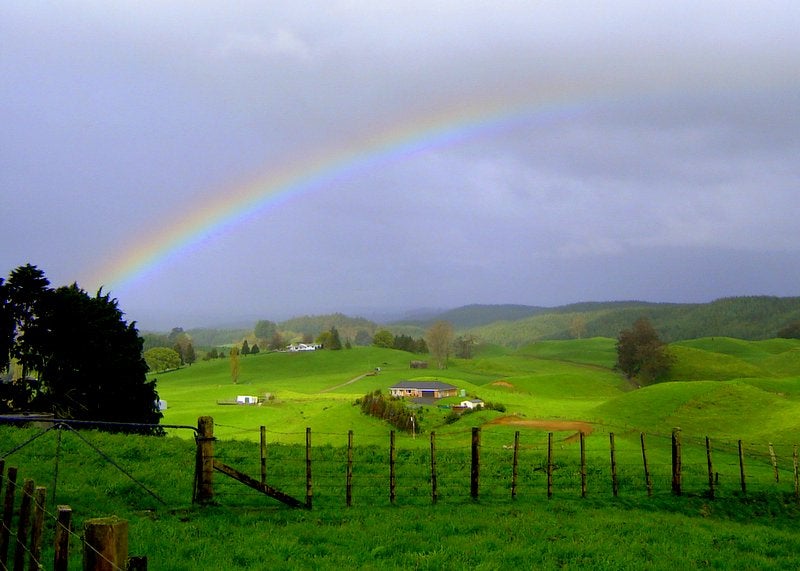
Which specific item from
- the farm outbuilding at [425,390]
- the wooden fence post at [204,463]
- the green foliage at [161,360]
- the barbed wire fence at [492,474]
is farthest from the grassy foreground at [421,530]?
the green foliage at [161,360]

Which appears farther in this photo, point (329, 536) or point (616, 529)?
point (616, 529)

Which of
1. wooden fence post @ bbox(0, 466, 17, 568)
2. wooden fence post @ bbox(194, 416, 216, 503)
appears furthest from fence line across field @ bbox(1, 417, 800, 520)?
wooden fence post @ bbox(0, 466, 17, 568)

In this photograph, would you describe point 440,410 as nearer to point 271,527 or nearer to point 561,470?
point 561,470

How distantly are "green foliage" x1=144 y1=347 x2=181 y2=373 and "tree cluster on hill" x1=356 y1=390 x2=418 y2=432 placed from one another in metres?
141

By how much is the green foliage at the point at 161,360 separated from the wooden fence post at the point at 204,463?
191021 mm

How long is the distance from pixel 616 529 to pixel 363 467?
13.0 meters

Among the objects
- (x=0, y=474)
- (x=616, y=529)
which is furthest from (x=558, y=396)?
(x=0, y=474)

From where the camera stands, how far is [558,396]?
102812mm

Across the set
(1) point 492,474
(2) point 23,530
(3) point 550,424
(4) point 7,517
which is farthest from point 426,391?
(2) point 23,530

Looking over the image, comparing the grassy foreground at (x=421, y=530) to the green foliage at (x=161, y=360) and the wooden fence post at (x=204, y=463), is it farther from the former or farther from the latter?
the green foliage at (x=161, y=360)

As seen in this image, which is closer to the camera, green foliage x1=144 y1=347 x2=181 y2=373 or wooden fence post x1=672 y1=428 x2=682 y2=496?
wooden fence post x1=672 y1=428 x2=682 y2=496

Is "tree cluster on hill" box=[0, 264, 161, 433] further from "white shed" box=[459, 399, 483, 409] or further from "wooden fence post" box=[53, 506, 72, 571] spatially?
"white shed" box=[459, 399, 483, 409]

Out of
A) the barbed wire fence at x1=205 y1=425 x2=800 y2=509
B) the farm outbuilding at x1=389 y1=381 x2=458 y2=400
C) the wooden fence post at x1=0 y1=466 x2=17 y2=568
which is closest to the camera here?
the wooden fence post at x1=0 y1=466 x2=17 y2=568

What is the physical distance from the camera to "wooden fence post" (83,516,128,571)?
462cm
